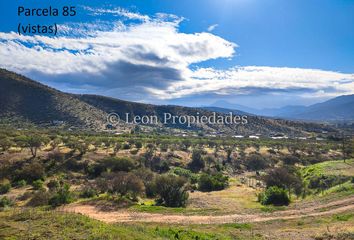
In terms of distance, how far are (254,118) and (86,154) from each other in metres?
149

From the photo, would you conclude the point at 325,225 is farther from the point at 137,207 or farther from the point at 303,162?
the point at 303,162

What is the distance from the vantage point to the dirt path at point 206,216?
25.8m

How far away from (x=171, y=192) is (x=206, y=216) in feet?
20.4

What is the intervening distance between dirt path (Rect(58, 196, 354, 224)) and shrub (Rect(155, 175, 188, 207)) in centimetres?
517

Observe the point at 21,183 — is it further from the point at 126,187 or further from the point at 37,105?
the point at 37,105

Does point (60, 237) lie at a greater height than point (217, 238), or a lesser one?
greater

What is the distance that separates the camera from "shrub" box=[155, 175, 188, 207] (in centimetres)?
3234

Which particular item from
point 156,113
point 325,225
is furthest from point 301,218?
point 156,113

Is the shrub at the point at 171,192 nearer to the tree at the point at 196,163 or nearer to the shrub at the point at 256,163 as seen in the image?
the tree at the point at 196,163

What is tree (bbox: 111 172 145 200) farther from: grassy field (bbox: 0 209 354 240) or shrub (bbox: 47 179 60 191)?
grassy field (bbox: 0 209 354 240)

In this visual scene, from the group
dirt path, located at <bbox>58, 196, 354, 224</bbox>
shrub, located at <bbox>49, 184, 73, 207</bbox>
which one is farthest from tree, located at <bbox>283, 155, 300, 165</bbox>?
shrub, located at <bbox>49, 184, 73, 207</bbox>

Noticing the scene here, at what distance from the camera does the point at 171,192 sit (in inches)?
1288

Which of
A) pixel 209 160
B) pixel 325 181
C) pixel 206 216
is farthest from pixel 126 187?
pixel 209 160

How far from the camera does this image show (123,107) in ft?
567
